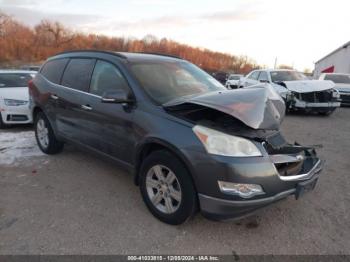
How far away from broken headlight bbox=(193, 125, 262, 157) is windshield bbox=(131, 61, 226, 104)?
804 millimetres

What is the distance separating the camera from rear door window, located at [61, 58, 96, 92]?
416 centimetres

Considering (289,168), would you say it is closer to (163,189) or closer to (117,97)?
(163,189)

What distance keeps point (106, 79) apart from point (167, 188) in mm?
1703

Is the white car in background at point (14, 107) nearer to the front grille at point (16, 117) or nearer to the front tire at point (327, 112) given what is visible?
the front grille at point (16, 117)

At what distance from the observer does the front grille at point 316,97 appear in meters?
9.77

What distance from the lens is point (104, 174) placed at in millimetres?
4438

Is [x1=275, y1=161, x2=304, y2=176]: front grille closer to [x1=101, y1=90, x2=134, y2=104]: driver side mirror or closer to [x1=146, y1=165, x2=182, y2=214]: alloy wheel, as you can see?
[x1=146, y1=165, x2=182, y2=214]: alloy wheel

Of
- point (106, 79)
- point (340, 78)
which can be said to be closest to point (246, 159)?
point (106, 79)

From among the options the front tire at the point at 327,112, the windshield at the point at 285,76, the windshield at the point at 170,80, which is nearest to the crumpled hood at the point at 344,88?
the windshield at the point at 285,76

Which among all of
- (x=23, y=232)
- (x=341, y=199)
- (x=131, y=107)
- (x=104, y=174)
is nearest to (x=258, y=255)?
(x=341, y=199)

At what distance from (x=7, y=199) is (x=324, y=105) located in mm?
9459

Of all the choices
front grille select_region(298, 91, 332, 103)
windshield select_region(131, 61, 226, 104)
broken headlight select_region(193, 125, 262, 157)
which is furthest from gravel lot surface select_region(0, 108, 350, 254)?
front grille select_region(298, 91, 332, 103)

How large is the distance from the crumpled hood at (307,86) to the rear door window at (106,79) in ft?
25.1

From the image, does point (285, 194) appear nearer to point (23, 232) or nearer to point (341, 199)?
point (341, 199)
